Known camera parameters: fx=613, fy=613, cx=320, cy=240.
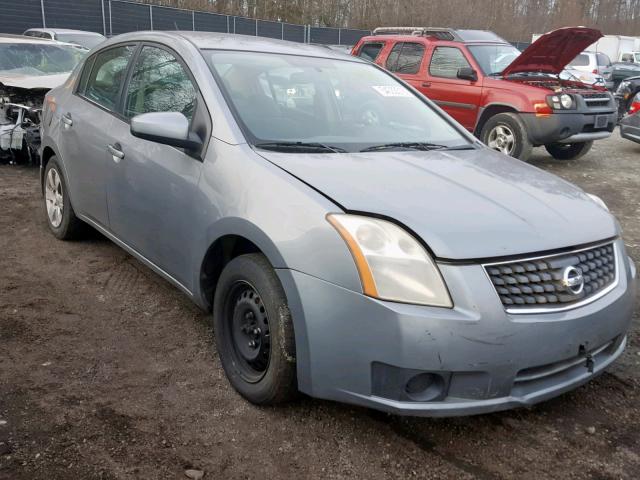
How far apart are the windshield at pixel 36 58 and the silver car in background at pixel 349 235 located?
5.18 m

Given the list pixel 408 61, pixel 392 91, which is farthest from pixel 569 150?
pixel 392 91

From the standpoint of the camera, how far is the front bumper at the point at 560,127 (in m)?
8.42

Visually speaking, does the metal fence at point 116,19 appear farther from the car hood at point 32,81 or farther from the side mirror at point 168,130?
the side mirror at point 168,130

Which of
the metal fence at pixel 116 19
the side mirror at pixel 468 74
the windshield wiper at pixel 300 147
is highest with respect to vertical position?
the metal fence at pixel 116 19

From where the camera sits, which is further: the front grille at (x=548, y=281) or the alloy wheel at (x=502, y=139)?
the alloy wheel at (x=502, y=139)

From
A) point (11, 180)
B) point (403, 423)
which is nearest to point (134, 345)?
point (403, 423)

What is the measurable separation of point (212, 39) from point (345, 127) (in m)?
1.00

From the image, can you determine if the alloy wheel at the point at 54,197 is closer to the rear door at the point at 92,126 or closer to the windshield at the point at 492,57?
the rear door at the point at 92,126

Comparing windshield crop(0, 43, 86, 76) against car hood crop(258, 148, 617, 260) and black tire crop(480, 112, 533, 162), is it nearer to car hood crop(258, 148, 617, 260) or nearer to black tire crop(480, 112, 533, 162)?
black tire crop(480, 112, 533, 162)

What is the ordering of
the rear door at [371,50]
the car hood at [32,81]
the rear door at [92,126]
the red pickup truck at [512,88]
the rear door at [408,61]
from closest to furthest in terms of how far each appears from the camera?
the rear door at [92,126] → the car hood at [32,81] → the red pickup truck at [512,88] → the rear door at [408,61] → the rear door at [371,50]

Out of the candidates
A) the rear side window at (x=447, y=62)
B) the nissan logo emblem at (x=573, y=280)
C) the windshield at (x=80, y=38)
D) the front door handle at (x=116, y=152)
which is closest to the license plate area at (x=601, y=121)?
the rear side window at (x=447, y=62)

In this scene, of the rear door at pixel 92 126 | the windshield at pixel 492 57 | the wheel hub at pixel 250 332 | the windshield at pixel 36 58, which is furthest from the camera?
the windshield at pixel 492 57

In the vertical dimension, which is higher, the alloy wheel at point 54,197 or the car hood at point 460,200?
the car hood at point 460,200

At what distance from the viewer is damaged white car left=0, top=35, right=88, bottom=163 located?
7.32m
